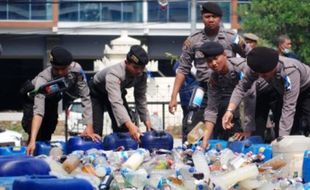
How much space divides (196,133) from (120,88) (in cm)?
90

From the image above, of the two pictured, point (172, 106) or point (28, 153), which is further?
point (172, 106)

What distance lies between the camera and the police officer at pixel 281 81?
8.19 meters

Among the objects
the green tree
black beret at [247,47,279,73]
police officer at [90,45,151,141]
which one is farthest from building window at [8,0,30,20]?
black beret at [247,47,279,73]

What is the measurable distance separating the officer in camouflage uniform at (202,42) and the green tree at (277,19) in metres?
17.9

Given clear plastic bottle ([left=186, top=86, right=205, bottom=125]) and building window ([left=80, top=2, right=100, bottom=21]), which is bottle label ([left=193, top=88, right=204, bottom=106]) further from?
building window ([left=80, top=2, right=100, bottom=21])

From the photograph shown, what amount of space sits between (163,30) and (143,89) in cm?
3248

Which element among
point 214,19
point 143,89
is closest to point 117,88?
point 143,89

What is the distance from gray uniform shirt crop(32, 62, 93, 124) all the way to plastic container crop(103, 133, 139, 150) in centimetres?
65

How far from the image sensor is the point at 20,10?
4256 centimetres

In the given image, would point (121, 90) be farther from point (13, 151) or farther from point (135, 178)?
point (135, 178)

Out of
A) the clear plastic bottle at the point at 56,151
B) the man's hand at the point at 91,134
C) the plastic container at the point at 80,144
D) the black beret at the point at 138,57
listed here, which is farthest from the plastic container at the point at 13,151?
the black beret at the point at 138,57

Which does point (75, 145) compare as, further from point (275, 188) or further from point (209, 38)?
point (275, 188)

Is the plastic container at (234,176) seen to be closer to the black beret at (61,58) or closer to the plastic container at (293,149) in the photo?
the plastic container at (293,149)

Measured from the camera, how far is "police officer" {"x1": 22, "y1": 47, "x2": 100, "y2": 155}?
9328mm
